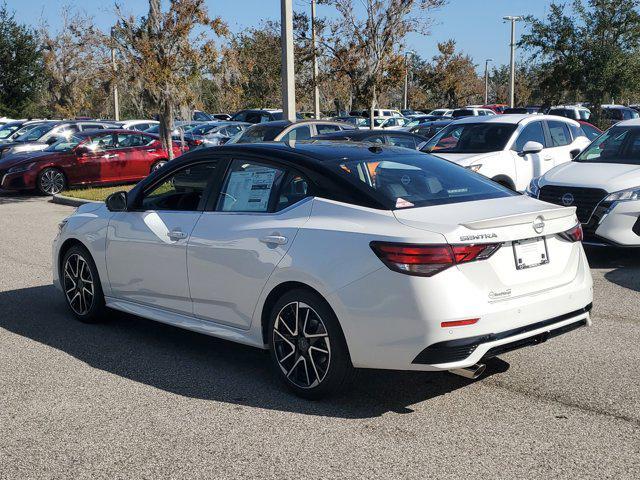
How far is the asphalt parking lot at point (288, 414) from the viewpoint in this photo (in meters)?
4.13

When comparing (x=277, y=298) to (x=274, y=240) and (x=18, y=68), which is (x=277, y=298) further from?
(x=18, y=68)

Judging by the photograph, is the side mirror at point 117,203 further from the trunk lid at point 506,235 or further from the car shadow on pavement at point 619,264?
the car shadow on pavement at point 619,264

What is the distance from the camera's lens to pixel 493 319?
4.55 m

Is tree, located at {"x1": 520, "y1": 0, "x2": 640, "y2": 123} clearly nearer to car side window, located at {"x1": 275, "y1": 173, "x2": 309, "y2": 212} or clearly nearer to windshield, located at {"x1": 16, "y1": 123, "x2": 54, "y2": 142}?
windshield, located at {"x1": 16, "y1": 123, "x2": 54, "y2": 142}

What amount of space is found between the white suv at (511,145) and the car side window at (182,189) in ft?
20.3

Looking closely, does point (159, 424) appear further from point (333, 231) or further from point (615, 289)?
point (615, 289)

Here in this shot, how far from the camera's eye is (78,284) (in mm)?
7082

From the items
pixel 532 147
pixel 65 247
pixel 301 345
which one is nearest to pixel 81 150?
pixel 532 147

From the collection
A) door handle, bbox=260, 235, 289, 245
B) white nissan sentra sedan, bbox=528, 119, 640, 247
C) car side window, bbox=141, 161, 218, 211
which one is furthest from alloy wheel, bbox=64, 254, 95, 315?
white nissan sentra sedan, bbox=528, 119, 640, 247

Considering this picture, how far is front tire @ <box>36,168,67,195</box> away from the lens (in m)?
19.4

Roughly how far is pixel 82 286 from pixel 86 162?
1372cm

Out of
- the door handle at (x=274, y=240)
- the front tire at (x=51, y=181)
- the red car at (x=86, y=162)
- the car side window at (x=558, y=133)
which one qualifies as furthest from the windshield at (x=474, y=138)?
the front tire at (x=51, y=181)

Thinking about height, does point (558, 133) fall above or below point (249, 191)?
above

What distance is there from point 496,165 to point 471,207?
23.4 ft
